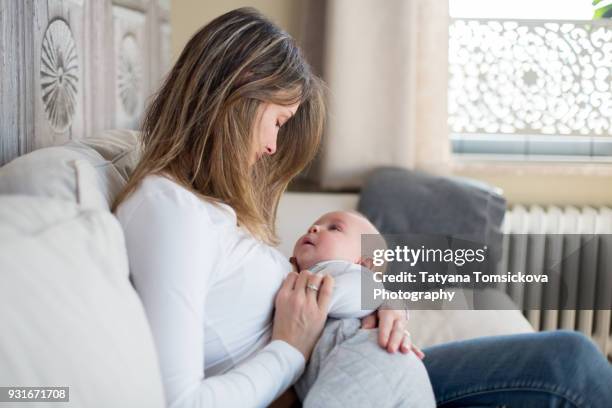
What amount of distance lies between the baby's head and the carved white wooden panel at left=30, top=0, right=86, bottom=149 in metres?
0.55

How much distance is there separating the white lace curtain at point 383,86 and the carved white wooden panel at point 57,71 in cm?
107

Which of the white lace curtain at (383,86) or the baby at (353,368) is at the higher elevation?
the white lace curtain at (383,86)

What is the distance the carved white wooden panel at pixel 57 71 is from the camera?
4.95 ft

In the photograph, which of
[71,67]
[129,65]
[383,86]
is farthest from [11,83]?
[383,86]

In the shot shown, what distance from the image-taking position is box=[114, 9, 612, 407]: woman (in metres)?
1.00

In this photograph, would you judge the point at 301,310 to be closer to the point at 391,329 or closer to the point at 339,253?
the point at 391,329

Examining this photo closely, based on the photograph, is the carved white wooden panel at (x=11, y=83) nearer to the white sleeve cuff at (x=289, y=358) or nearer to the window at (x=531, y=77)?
the white sleeve cuff at (x=289, y=358)

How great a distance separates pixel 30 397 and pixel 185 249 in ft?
1.14

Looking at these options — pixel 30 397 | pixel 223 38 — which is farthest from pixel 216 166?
pixel 30 397

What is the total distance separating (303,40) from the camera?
9.23ft

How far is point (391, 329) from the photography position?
4.15ft

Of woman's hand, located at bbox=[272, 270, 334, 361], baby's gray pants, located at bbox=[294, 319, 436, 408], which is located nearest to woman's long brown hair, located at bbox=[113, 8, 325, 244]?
woman's hand, located at bbox=[272, 270, 334, 361]

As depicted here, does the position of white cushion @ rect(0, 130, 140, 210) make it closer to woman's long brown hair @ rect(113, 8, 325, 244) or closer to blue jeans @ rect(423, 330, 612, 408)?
woman's long brown hair @ rect(113, 8, 325, 244)

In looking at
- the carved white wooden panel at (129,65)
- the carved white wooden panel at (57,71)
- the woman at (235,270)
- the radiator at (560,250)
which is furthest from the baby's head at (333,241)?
the radiator at (560,250)
